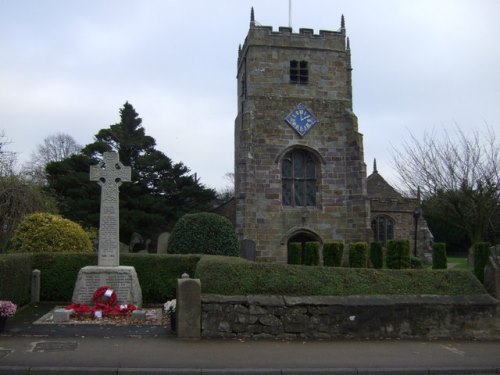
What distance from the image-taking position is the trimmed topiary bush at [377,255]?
23.3 metres

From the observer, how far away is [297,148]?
25.9m

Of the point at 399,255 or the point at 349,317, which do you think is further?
the point at 399,255

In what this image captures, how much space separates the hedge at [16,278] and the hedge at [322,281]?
4.14 metres

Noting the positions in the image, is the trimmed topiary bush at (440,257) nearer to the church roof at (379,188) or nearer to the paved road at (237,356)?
the paved road at (237,356)

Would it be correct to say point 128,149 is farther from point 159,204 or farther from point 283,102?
point 283,102

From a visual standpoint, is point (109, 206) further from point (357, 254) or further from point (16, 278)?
point (357, 254)

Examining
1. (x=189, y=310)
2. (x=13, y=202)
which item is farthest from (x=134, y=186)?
(x=189, y=310)

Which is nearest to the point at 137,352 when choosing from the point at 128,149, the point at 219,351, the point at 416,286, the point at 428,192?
the point at 219,351

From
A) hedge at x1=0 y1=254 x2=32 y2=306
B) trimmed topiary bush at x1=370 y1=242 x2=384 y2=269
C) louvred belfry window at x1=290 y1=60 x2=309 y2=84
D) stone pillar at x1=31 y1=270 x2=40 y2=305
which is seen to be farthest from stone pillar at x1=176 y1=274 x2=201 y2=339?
louvred belfry window at x1=290 y1=60 x2=309 y2=84

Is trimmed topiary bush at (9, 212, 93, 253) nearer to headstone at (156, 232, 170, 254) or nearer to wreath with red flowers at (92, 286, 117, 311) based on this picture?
wreath with red flowers at (92, 286, 117, 311)

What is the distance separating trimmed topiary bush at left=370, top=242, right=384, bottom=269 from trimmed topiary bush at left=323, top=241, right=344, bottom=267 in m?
1.73

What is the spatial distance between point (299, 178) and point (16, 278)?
16415mm

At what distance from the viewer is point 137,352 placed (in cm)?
780

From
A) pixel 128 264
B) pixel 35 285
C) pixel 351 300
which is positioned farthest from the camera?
pixel 128 264
